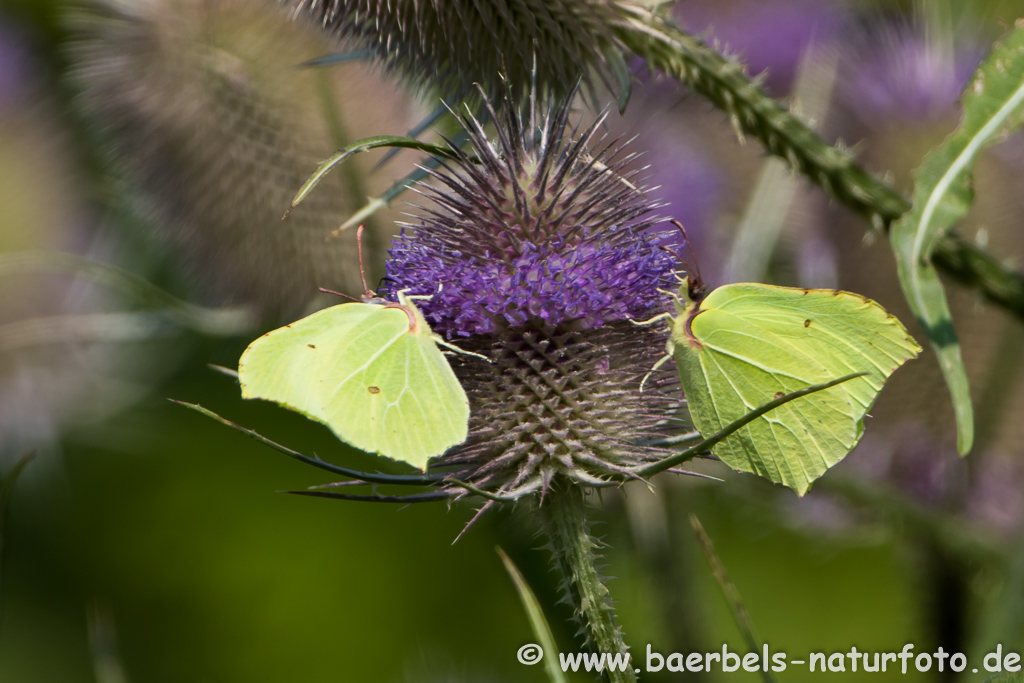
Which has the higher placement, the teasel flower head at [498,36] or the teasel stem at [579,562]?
the teasel flower head at [498,36]

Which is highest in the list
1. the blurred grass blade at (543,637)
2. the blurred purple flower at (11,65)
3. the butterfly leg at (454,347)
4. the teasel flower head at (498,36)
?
the blurred purple flower at (11,65)

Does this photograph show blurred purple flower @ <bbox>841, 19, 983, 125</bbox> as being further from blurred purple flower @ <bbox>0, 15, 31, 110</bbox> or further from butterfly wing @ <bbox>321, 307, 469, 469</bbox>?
blurred purple flower @ <bbox>0, 15, 31, 110</bbox>

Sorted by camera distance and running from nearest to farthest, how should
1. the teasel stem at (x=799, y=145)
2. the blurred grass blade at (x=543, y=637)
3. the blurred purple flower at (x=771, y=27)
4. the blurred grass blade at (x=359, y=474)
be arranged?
the blurred grass blade at (x=543, y=637), the blurred grass blade at (x=359, y=474), the teasel stem at (x=799, y=145), the blurred purple flower at (x=771, y=27)

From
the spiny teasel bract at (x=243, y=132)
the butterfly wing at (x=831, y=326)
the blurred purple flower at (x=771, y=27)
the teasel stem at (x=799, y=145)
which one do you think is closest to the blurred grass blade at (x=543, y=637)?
the butterfly wing at (x=831, y=326)

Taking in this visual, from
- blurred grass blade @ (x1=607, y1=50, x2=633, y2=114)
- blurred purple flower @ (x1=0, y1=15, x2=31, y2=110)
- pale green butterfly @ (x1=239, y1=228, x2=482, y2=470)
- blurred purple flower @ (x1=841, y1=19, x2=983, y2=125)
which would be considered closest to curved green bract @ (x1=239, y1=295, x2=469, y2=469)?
pale green butterfly @ (x1=239, y1=228, x2=482, y2=470)

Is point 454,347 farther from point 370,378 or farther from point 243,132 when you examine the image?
point 243,132

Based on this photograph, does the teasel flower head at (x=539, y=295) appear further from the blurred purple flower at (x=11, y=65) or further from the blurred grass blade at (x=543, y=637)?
the blurred purple flower at (x=11, y=65)

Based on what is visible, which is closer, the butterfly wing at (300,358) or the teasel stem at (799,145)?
the butterfly wing at (300,358)

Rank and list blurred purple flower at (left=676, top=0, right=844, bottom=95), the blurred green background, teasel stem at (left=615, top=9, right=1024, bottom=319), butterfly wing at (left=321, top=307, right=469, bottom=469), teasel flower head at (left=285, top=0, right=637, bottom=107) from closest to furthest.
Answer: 1. butterfly wing at (left=321, top=307, right=469, bottom=469)
2. teasel flower head at (left=285, top=0, right=637, bottom=107)
3. teasel stem at (left=615, top=9, right=1024, bottom=319)
4. the blurred green background
5. blurred purple flower at (left=676, top=0, right=844, bottom=95)
